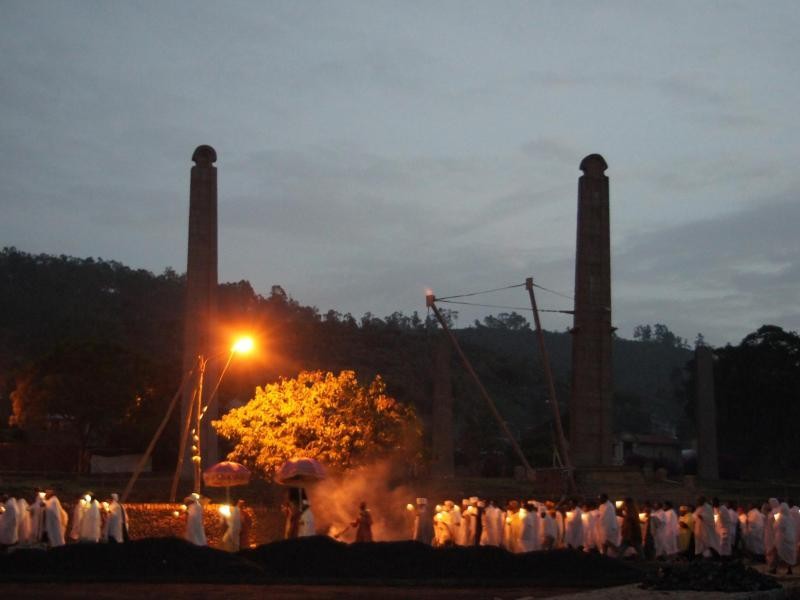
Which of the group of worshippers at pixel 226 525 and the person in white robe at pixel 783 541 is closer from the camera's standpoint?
the person in white robe at pixel 783 541

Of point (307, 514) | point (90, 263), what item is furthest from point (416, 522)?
point (90, 263)

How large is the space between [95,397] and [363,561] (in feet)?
97.8

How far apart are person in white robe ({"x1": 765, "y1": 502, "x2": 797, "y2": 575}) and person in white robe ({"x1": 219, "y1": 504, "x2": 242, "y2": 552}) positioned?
11.2 m

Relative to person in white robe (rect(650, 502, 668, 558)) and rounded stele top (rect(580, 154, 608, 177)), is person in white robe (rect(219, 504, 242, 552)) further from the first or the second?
rounded stele top (rect(580, 154, 608, 177))

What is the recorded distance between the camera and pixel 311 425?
30609 mm

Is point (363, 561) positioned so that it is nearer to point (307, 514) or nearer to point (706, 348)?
point (307, 514)

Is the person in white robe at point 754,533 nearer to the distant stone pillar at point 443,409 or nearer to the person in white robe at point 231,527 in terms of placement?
the person in white robe at point 231,527

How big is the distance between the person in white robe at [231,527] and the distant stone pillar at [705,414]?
27106 millimetres

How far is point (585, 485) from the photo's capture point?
113 feet

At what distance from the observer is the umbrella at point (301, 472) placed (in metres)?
24.5

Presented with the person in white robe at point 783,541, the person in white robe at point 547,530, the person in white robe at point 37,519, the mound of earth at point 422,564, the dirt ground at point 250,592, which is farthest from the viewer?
the person in white robe at point 547,530

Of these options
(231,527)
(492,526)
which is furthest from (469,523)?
(231,527)

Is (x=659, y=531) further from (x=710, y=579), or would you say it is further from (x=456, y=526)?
(x=710, y=579)

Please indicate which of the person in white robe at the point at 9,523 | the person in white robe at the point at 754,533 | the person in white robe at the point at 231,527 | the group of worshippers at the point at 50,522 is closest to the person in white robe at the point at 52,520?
the group of worshippers at the point at 50,522
